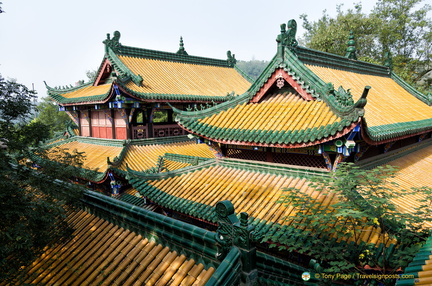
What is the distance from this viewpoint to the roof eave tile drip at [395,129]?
629 cm

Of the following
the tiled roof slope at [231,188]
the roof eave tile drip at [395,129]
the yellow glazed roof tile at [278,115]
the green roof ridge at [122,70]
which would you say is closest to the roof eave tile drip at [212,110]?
the yellow glazed roof tile at [278,115]

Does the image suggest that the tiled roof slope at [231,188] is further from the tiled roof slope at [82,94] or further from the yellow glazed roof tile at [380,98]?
the tiled roof slope at [82,94]

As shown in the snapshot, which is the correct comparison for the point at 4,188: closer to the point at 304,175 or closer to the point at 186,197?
the point at 186,197

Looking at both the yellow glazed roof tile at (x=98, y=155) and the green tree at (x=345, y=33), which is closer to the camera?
the yellow glazed roof tile at (x=98, y=155)

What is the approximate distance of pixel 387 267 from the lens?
4.20 metres

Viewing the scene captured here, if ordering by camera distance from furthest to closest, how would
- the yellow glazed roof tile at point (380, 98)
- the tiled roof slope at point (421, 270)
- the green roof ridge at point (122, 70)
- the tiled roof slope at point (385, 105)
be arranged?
the green roof ridge at point (122, 70) → the yellow glazed roof tile at point (380, 98) → the tiled roof slope at point (385, 105) → the tiled roof slope at point (421, 270)

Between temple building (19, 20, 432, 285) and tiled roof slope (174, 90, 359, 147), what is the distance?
3cm

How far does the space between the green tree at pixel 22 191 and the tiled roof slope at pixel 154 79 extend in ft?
23.2

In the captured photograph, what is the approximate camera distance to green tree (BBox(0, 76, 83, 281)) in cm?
334

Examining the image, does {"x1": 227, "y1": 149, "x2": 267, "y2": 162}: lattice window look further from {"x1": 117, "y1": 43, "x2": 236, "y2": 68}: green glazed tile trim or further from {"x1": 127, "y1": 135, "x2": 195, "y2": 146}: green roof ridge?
{"x1": 117, "y1": 43, "x2": 236, "y2": 68}: green glazed tile trim

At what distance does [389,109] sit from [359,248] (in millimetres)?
6616

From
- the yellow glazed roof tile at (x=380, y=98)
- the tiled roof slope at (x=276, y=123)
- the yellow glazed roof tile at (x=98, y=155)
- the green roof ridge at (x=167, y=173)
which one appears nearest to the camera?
the tiled roof slope at (x=276, y=123)

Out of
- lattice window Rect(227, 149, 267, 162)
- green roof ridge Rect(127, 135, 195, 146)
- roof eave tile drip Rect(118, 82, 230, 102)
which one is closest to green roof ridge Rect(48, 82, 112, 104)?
roof eave tile drip Rect(118, 82, 230, 102)

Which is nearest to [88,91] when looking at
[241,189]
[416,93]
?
[241,189]
